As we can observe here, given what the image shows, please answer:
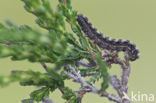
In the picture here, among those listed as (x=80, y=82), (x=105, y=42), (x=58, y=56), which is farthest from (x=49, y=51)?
(x=105, y=42)

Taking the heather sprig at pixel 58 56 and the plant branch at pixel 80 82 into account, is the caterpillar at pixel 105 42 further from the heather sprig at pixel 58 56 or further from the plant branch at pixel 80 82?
the plant branch at pixel 80 82

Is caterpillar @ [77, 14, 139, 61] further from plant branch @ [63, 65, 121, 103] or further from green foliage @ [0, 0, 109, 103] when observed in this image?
plant branch @ [63, 65, 121, 103]

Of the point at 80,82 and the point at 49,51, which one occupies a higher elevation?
the point at 49,51

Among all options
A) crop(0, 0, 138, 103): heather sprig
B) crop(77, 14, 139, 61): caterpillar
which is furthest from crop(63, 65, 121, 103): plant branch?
crop(77, 14, 139, 61): caterpillar

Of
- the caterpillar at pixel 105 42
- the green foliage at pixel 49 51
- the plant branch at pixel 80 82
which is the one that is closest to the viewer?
the green foliage at pixel 49 51

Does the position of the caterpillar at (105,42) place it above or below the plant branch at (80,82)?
above

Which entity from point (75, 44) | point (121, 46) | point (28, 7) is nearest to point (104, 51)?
point (121, 46)

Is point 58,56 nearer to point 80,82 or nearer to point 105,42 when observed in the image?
point 80,82

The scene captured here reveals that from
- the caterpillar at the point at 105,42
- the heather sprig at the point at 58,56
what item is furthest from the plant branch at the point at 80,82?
the caterpillar at the point at 105,42

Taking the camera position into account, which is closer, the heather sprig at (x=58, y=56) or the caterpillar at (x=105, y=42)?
the heather sprig at (x=58, y=56)
